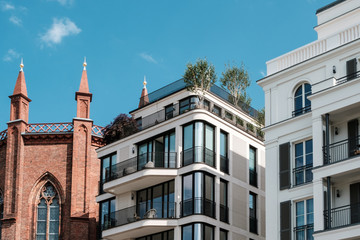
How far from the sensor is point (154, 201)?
50.3 meters

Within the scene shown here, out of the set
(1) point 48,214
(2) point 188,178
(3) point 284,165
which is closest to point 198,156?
(2) point 188,178

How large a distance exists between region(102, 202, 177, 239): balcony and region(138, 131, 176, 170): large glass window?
241 centimetres

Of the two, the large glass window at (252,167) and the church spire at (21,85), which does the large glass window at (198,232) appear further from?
the church spire at (21,85)

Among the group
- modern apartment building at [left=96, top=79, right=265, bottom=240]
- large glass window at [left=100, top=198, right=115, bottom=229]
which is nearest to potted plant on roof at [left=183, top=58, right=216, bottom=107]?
modern apartment building at [left=96, top=79, right=265, bottom=240]

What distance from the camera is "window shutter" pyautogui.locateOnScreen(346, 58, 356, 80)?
40406mm

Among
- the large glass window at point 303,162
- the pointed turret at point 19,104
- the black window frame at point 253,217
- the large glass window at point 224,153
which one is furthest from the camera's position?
the pointed turret at point 19,104

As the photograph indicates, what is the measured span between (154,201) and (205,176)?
3.95m

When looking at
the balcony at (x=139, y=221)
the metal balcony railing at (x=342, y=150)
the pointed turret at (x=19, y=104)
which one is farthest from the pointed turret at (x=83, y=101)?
the metal balcony railing at (x=342, y=150)

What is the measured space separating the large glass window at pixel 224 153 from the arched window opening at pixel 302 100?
27.2ft

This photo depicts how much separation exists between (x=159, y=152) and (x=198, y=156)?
3215 millimetres

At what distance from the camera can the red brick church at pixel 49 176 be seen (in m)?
66.0

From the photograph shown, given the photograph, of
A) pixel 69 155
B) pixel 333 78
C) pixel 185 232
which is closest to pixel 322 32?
pixel 333 78

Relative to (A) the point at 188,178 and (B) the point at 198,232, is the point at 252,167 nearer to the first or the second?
(A) the point at 188,178

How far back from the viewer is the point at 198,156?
48719 millimetres
